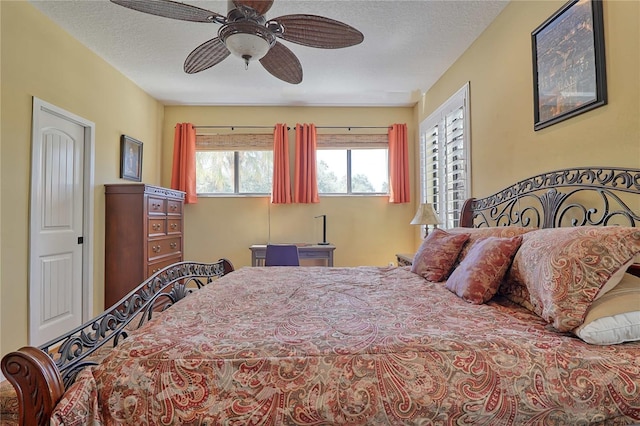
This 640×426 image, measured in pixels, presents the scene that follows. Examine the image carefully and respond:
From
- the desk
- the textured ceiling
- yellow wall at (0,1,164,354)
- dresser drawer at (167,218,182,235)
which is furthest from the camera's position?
the desk

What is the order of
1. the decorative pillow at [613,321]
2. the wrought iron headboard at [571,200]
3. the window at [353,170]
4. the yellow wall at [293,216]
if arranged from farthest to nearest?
the window at [353,170]
the yellow wall at [293,216]
the wrought iron headboard at [571,200]
the decorative pillow at [613,321]

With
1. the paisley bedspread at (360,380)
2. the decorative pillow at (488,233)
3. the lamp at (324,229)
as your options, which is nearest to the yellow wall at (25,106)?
the paisley bedspread at (360,380)

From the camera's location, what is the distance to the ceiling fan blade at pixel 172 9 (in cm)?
156

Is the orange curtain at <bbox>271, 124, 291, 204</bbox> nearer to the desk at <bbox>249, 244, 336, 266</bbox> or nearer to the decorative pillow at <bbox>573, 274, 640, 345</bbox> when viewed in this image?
the desk at <bbox>249, 244, 336, 266</bbox>

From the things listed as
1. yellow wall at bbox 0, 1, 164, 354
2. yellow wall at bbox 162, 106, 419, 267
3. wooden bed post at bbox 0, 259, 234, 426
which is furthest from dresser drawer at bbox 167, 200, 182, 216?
wooden bed post at bbox 0, 259, 234, 426

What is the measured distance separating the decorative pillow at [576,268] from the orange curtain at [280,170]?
3.49 metres

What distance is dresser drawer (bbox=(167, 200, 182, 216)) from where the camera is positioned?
3.83 meters

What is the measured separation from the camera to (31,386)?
0.81 meters

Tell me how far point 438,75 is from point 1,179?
4.16m

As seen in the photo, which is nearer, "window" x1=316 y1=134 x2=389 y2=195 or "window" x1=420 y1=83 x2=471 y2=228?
"window" x1=420 y1=83 x2=471 y2=228

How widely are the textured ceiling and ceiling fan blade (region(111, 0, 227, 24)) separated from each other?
0.87m

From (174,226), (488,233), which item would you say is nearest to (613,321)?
(488,233)

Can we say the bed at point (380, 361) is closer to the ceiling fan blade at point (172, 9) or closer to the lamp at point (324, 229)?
the ceiling fan blade at point (172, 9)

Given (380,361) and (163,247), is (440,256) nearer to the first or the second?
(380,361)
